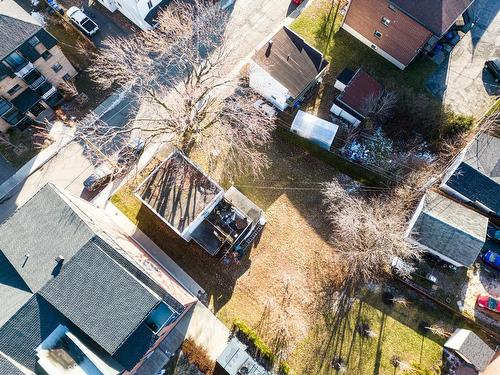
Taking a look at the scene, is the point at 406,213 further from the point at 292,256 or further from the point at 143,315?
the point at 143,315

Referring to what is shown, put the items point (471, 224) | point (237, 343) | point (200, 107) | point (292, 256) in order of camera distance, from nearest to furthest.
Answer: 1. point (237, 343)
2. point (471, 224)
3. point (292, 256)
4. point (200, 107)

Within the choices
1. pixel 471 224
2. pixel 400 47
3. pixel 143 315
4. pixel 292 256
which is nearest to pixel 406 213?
pixel 471 224

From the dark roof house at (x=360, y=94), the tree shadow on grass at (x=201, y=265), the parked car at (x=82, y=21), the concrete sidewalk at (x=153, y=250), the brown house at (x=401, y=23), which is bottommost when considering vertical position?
the concrete sidewalk at (x=153, y=250)

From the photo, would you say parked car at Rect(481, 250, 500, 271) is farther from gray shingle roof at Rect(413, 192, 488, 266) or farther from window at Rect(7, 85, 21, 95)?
window at Rect(7, 85, 21, 95)

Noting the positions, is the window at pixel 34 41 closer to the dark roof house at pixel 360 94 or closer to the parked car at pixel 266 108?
the parked car at pixel 266 108

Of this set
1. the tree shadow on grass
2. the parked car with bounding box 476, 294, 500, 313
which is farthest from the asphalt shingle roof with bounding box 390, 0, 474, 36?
the tree shadow on grass

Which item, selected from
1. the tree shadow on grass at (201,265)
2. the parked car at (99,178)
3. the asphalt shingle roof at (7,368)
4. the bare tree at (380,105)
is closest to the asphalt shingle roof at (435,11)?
the bare tree at (380,105)
